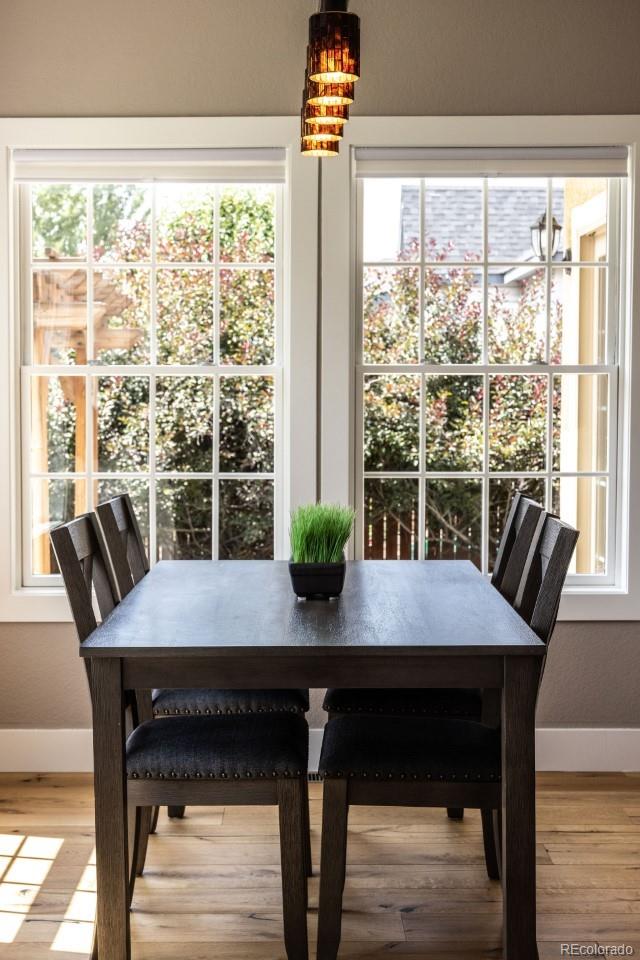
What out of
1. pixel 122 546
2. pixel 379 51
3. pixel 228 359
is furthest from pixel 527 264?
pixel 122 546

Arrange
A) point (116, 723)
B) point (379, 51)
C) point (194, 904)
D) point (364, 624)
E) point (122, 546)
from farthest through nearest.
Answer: point (379, 51) → point (122, 546) → point (194, 904) → point (364, 624) → point (116, 723)

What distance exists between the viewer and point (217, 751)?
91.4 inches

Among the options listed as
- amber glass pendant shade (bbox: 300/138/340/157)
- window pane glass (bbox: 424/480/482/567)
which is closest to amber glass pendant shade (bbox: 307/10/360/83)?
amber glass pendant shade (bbox: 300/138/340/157)

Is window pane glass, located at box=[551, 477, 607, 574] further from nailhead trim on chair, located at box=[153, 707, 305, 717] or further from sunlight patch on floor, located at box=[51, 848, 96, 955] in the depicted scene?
sunlight patch on floor, located at box=[51, 848, 96, 955]

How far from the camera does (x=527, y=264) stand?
3.77 metres

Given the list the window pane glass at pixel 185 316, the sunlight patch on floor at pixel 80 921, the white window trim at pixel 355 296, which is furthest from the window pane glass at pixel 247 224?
the sunlight patch on floor at pixel 80 921

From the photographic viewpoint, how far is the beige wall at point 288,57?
11.8 feet

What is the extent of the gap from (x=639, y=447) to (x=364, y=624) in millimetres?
1842

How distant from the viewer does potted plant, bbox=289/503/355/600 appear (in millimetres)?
2652

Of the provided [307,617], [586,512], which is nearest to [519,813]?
[307,617]

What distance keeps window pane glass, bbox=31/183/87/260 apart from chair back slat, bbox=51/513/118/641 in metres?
1.47

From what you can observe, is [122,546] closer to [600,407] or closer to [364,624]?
[364,624]

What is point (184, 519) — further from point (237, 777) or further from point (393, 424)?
point (237, 777)

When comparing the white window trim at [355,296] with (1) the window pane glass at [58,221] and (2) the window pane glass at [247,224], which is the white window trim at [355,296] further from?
(1) the window pane glass at [58,221]
